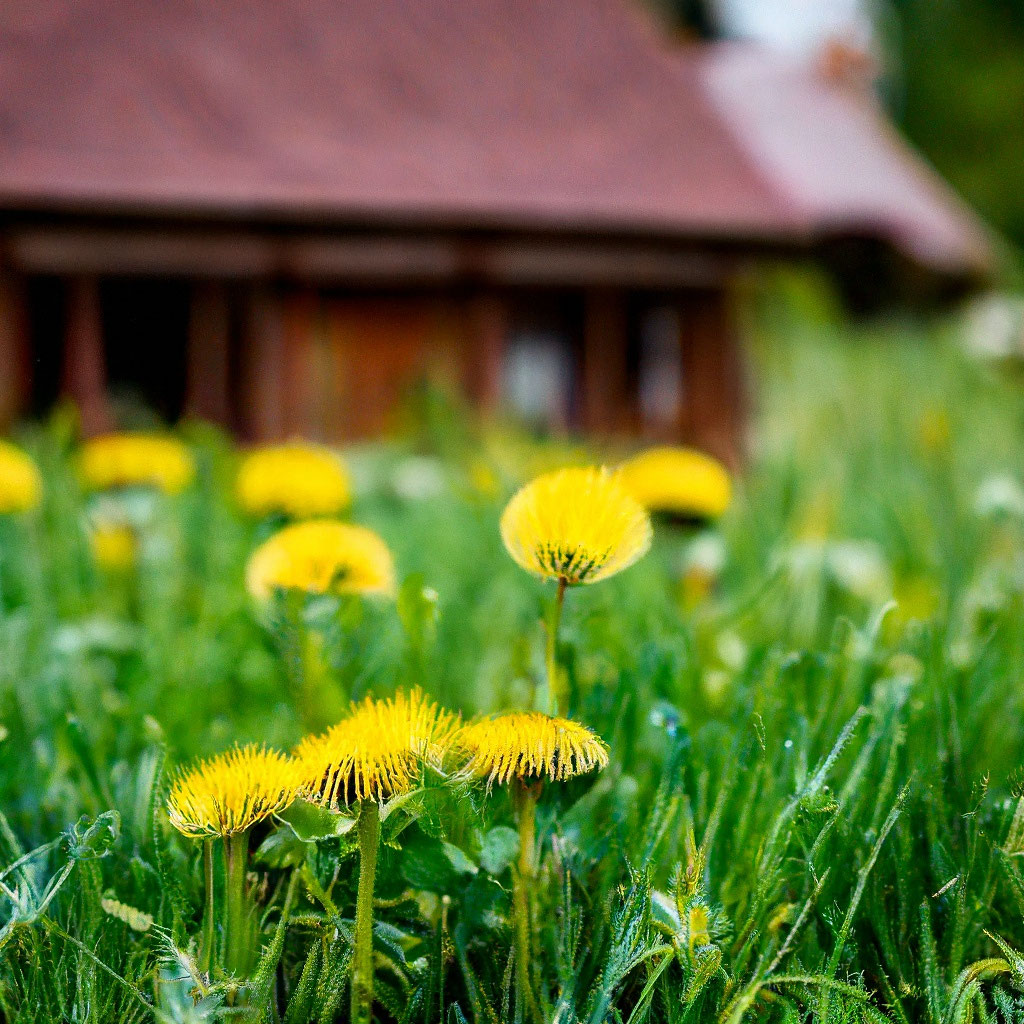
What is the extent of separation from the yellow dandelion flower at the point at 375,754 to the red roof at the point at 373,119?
142 inches

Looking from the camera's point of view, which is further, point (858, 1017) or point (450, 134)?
point (450, 134)

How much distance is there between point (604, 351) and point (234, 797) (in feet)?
19.4

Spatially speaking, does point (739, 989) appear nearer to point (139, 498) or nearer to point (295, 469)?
point (295, 469)

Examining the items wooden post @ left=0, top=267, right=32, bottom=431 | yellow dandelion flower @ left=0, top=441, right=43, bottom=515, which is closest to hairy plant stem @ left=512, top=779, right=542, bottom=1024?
yellow dandelion flower @ left=0, top=441, right=43, bottom=515

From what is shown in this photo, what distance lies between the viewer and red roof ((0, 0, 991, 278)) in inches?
154

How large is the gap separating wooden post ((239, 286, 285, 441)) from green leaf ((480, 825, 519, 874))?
4196mm

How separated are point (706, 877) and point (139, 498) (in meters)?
1.30

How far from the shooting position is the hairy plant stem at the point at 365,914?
69cm

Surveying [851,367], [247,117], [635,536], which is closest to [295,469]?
[635,536]

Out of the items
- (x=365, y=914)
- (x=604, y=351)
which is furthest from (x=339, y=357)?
(x=365, y=914)

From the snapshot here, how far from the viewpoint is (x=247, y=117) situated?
13.9ft

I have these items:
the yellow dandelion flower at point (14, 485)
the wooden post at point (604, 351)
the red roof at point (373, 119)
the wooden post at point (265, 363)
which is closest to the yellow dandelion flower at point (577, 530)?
the yellow dandelion flower at point (14, 485)

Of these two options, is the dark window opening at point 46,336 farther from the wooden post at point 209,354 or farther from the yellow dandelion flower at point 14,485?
the yellow dandelion flower at point 14,485

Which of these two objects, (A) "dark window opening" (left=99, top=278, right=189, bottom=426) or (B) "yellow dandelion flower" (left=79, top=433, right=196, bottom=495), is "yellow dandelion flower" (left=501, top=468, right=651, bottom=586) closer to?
(B) "yellow dandelion flower" (left=79, top=433, right=196, bottom=495)
